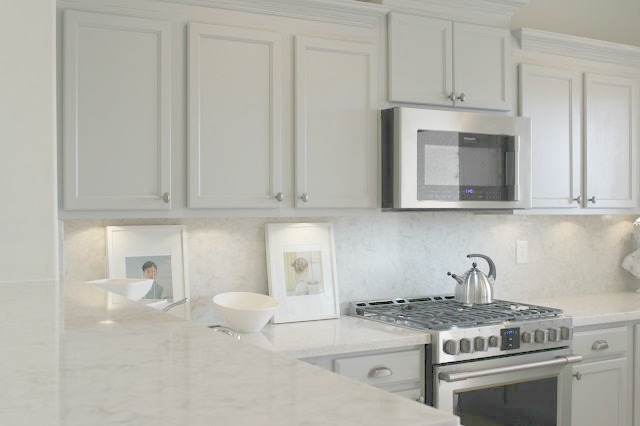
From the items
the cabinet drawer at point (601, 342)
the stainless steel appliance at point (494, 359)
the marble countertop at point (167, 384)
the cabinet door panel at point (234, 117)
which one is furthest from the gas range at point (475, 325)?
the marble countertop at point (167, 384)

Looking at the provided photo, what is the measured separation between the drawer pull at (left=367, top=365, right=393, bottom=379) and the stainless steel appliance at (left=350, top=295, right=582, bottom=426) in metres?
0.20

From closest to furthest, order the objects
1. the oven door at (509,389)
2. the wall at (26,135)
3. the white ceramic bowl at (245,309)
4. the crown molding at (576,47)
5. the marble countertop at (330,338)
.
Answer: the wall at (26,135) → the marble countertop at (330,338) → the white ceramic bowl at (245,309) → the oven door at (509,389) → the crown molding at (576,47)

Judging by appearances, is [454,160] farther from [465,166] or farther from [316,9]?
[316,9]

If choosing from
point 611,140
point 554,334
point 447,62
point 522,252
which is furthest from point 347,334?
point 611,140

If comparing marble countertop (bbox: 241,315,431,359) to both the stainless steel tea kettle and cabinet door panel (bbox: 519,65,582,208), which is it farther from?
cabinet door panel (bbox: 519,65,582,208)

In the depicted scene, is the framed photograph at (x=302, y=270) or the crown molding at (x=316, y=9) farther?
the framed photograph at (x=302, y=270)

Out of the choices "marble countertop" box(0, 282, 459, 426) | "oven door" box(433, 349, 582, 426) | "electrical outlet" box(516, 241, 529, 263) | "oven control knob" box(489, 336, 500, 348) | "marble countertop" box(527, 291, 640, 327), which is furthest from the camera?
"electrical outlet" box(516, 241, 529, 263)

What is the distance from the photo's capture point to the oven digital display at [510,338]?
115 inches

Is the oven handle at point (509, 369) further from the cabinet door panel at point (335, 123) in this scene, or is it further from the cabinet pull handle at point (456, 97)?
the cabinet pull handle at point (456, 97)


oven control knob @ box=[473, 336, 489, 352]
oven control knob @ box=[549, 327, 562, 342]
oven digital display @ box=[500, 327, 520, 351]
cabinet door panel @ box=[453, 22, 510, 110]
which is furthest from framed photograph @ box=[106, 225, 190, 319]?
oven control knob @ box=[549, 327, 562, 342]

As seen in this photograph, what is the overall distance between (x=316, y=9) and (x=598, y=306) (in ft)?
6.83

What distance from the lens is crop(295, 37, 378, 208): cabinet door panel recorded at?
2.85m

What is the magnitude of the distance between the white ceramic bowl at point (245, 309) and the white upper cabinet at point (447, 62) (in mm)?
1026

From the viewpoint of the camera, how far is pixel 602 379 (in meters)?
3.33
